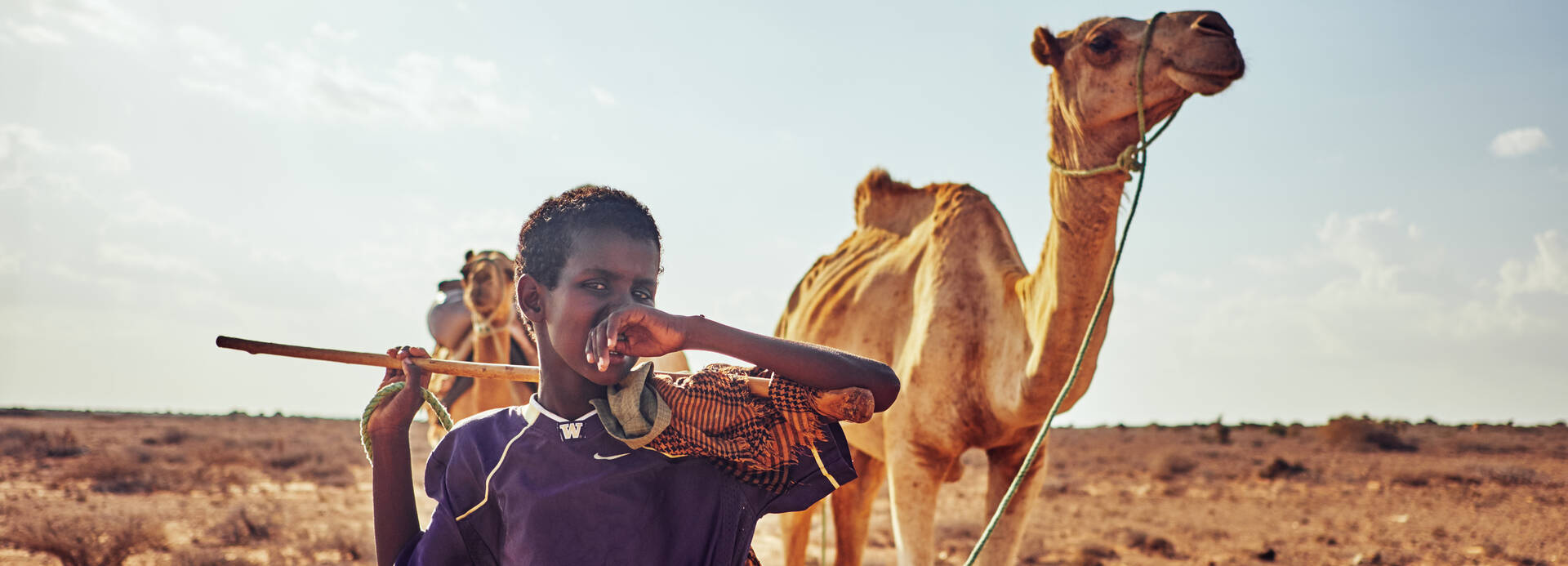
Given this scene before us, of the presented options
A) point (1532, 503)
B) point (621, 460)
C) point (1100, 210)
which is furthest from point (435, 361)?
point (1532, 503)

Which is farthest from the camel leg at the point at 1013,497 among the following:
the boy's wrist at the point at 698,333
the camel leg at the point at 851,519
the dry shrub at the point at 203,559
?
the dry shrub at the point at 203,559

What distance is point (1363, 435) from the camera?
2733 centimetres

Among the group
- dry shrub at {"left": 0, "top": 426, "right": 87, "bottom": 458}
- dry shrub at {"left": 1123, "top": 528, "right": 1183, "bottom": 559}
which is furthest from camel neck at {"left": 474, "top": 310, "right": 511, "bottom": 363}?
dry shrub at {"left": 0, "top": 426, "right": 87, "bottom": 458}

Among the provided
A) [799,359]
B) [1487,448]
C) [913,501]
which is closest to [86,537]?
[913,501]

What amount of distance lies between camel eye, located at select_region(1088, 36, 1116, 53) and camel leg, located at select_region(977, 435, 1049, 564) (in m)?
1.95

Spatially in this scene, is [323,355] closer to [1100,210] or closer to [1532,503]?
[1100,210]

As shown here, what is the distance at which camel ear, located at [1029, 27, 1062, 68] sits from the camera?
4340mm

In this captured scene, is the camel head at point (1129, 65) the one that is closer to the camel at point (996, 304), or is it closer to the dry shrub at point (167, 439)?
the camel at point (996, 304)

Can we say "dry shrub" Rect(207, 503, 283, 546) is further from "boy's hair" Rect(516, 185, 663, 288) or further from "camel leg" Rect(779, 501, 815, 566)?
"boy's hair" Rect(516, 185, 663, 288)

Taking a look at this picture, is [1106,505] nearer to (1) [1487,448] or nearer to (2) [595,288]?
(1) [1487,448]

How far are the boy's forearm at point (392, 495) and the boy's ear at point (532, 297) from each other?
0.40 m

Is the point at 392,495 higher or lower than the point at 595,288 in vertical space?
lower

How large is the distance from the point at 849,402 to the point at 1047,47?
2.97m

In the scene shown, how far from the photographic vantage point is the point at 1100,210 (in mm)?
4191
